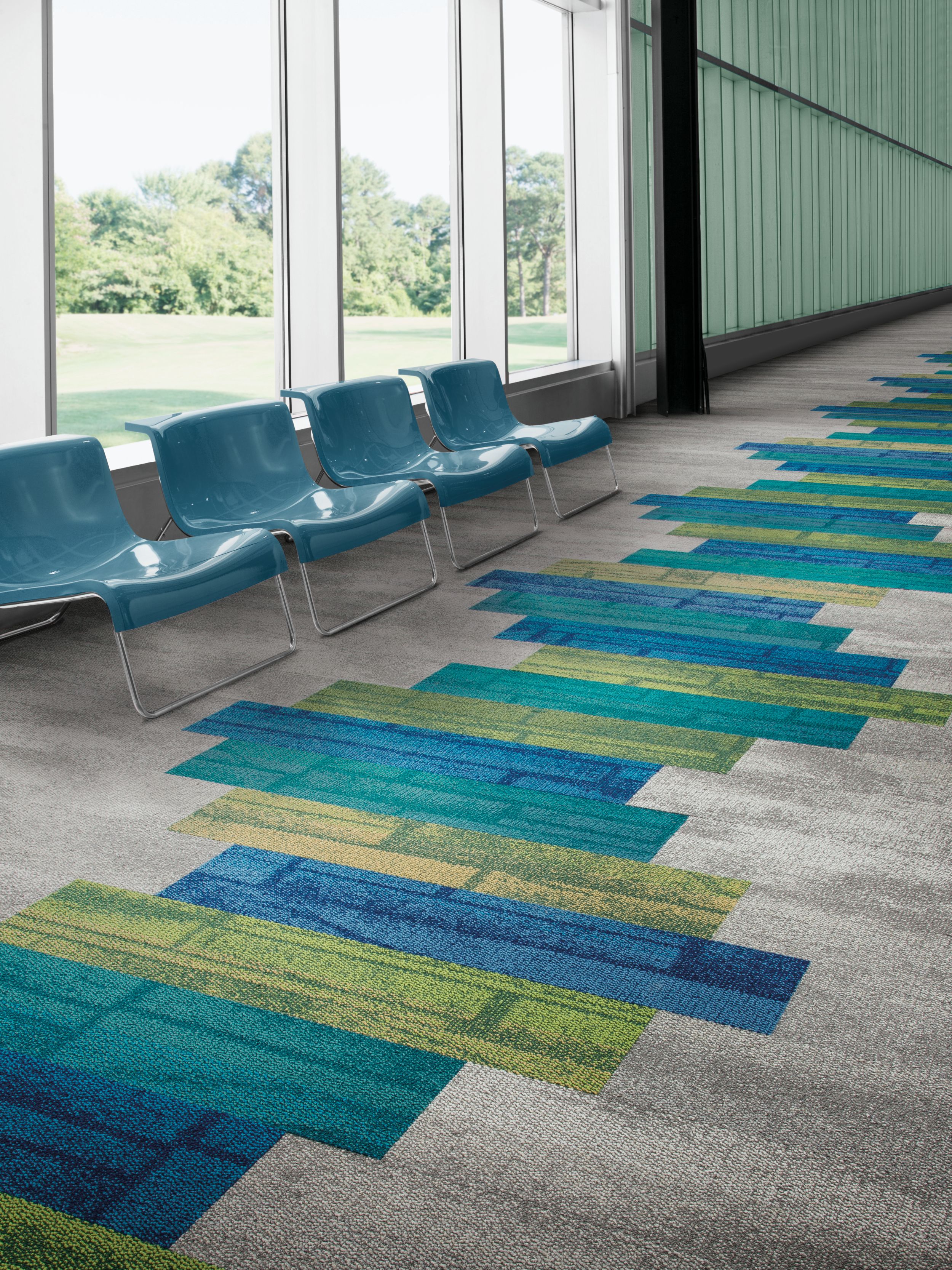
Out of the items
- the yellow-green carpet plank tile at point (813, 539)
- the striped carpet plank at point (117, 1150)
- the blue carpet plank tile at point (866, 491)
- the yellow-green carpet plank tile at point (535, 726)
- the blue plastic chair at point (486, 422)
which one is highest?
the blue plastic chair at point (486, 422)

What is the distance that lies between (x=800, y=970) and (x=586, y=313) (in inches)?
312

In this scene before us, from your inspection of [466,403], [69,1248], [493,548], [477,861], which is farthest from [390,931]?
[466,403]

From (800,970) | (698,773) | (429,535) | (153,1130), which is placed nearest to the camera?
(153,1130)

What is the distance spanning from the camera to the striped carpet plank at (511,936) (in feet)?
7.29

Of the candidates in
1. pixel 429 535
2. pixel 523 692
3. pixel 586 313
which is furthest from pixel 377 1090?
pixel 586 313

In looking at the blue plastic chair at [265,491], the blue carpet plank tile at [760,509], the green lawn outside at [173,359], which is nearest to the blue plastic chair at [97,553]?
the blue plastic chair at [265,491]

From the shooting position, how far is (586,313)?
9.56 m

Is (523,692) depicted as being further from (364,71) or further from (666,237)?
(666,237)

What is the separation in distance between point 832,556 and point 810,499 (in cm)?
122

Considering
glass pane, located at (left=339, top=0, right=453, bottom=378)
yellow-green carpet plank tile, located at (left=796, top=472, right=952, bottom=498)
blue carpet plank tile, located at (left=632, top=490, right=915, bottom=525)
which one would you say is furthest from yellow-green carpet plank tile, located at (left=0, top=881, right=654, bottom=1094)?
yellow-green carpet plank tile, located at (left=796, top=472, right=952, bottom=498)

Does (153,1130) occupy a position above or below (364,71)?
below

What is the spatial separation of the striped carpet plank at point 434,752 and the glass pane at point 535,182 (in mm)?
5090

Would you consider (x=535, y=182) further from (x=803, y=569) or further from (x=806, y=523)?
(x=803, y=569)

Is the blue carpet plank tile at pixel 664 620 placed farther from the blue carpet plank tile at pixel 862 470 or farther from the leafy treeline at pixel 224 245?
the blue carpet plank tile at pixel 862 470
